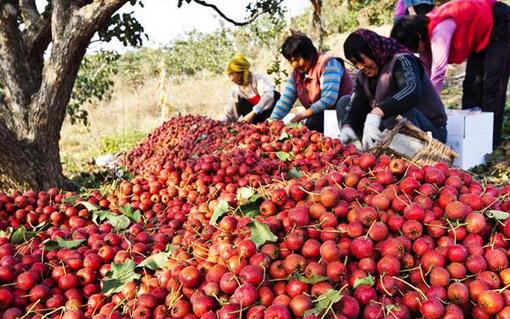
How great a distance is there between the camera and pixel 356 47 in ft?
11.2

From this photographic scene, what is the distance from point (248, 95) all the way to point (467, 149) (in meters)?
2.71

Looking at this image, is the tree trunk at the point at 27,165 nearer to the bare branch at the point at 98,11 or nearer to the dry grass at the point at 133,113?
the bare branch at the point at 98,11

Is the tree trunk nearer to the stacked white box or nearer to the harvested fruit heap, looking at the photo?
the harvested fruit heap

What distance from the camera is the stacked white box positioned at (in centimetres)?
383

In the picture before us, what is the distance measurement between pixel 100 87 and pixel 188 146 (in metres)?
4.38

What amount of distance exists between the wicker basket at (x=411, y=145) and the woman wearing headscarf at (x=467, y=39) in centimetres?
138

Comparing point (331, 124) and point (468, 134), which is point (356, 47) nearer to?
point (331, 124)

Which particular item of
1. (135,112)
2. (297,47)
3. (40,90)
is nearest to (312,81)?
(297,47)

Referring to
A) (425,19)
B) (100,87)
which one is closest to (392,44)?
(425,19)

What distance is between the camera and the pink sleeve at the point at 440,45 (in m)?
4.02

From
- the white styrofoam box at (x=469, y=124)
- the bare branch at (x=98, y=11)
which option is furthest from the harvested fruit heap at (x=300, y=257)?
the white styrofoam box at (x=469, y=124)

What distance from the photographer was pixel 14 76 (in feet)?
12.3

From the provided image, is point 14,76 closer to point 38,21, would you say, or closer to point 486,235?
point 38,21

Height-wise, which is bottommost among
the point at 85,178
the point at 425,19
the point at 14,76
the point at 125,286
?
the point at 85,178
